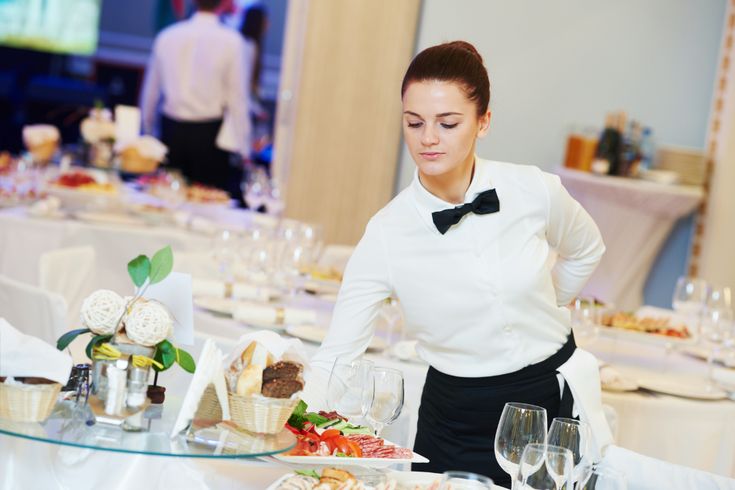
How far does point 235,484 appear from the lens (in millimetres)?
2021

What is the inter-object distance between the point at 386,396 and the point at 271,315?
1.40 m

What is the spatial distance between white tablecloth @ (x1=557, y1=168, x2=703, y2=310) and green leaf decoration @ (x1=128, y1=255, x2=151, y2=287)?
5.26 meters

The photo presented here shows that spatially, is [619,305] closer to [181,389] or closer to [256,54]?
[256,54]

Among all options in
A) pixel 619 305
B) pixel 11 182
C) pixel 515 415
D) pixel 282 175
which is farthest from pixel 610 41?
pixel 515 415

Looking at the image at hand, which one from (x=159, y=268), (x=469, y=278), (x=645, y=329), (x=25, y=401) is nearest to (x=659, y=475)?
(x=469, y=278)

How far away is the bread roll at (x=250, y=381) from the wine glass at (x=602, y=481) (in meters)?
0.58

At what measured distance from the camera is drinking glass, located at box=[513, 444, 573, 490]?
6.27 feet

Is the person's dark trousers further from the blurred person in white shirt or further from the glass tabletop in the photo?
the glass tabletop

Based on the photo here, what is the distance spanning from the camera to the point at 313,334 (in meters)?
3.39

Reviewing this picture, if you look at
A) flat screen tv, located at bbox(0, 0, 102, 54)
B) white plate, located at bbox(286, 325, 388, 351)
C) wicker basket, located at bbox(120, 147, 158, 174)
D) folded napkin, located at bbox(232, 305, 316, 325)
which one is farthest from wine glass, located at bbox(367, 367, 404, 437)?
flat screen tv, located at bbox(0, 0, 102, 54)

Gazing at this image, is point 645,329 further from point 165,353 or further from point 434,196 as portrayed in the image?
point 165,353

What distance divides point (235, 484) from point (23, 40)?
10.6m

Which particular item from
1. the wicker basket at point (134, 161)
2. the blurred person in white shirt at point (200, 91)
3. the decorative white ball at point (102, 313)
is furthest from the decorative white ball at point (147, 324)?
the blurred person in white shirt at point (200, 91)

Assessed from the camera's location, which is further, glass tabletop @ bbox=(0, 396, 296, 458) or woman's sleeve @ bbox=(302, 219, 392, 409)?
woman's sleeve @ bbox=(302, 219, 392, 409)
